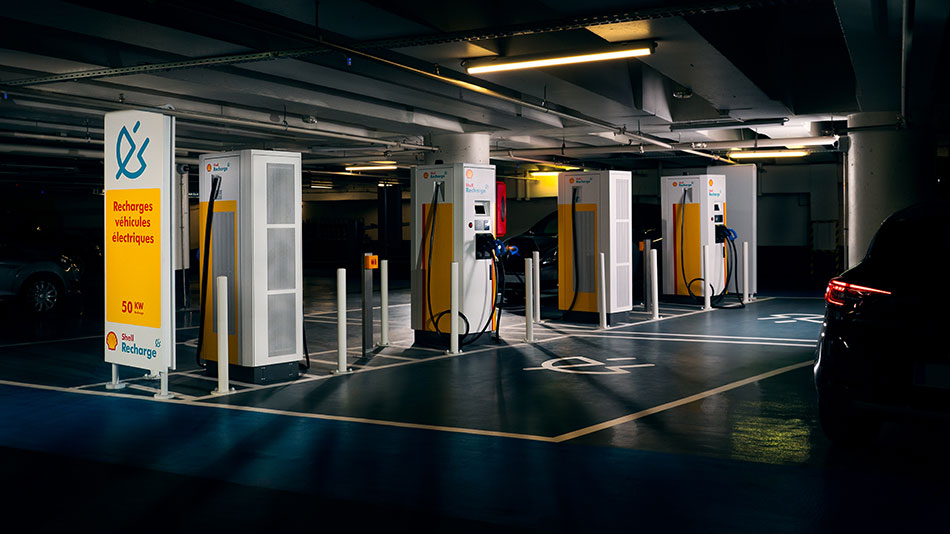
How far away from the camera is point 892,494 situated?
4.30m

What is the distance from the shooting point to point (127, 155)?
22.8ft

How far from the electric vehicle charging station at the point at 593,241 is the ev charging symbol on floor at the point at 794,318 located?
2258 millimetres

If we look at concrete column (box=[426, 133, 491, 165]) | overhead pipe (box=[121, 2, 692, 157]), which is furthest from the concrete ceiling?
concrete column (box=[426, 133, 491, 165])

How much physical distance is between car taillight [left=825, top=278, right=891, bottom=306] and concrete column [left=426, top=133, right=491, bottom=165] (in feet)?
35.2

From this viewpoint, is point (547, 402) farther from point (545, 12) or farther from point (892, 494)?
point (545, 12)

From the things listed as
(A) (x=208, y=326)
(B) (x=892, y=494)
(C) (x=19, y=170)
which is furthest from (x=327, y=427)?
(C) (x=19, y=170)

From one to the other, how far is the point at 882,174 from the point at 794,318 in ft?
8.72

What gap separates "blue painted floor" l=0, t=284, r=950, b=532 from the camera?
13.3 ft

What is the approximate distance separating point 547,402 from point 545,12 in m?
3.65

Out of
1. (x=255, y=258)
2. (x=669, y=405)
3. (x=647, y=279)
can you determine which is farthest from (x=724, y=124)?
(x=255, y=258)

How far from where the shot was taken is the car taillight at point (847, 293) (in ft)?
15.0

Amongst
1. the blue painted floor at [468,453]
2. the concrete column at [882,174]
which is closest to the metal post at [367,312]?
the blue painted floor at [468,453]

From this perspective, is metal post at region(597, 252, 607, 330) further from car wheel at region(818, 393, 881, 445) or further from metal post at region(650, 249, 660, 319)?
car wheel at region(818, 393, 881, 445)

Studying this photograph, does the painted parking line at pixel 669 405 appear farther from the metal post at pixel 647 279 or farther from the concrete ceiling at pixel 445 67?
the metal post at pixel 647 279
